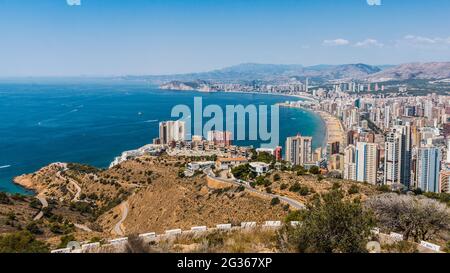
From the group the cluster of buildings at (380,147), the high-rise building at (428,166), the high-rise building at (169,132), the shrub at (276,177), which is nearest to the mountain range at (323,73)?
the cluster of buildings at (380,147)

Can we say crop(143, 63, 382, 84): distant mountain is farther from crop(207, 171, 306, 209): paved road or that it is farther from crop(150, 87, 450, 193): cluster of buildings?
crop(207, 171, 306, 209): paved road

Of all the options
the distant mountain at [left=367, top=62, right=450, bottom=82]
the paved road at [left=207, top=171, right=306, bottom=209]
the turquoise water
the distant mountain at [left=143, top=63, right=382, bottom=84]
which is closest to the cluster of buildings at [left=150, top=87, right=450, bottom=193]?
the distant mountain at [left=367, top=62, right=450, bottom=82]

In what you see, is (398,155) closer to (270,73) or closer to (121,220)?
(121,220)

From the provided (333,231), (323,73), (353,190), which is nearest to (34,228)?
(353,190)

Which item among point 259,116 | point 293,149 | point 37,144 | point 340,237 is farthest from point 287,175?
point 259,116

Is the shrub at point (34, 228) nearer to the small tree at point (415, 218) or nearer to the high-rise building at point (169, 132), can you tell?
the small tree at point (415, 218)
